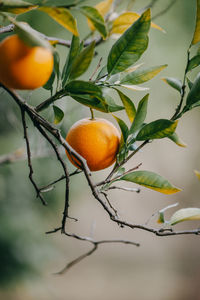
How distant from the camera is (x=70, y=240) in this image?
5.39 meters

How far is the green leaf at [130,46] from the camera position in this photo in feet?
1.30

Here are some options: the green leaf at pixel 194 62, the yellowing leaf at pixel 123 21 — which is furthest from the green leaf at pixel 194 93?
the yellowing leaf at pixel 123 21

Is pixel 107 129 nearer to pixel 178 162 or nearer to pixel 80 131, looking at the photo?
pixel 80 131

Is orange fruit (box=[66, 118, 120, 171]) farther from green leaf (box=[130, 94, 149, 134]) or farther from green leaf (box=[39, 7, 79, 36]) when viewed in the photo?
green leaf (box=[39, 7, 79, 36])

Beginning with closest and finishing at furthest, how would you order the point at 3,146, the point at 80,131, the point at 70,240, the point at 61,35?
the point at 80,131
the point at 3,146
the point at 61,35
the point at 70,240

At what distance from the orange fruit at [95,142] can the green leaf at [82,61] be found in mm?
107

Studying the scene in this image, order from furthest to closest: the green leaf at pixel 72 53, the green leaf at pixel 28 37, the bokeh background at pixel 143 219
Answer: the bokeh background at pixel 143 219 < the green leaf at pixel 72 53 < the green leaf at pixel 28 37

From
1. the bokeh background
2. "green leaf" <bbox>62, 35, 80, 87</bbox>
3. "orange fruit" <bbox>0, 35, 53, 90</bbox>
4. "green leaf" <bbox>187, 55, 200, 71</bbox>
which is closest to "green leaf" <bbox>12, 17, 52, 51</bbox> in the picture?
"orange fruit" <bbox>0, 35, 53, 90</bbox>

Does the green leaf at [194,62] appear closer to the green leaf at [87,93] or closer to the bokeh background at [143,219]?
the green leaf at [87,93]

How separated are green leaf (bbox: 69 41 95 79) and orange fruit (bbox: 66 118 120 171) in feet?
0.35

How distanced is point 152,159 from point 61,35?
3.24 metres

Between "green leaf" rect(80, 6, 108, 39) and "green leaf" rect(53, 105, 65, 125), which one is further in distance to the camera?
"green leaf" rect(53, 105, 65, 125)

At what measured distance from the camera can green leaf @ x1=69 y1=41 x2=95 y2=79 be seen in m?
0.37

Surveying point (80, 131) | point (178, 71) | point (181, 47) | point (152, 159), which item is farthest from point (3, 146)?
point (152, 159)
